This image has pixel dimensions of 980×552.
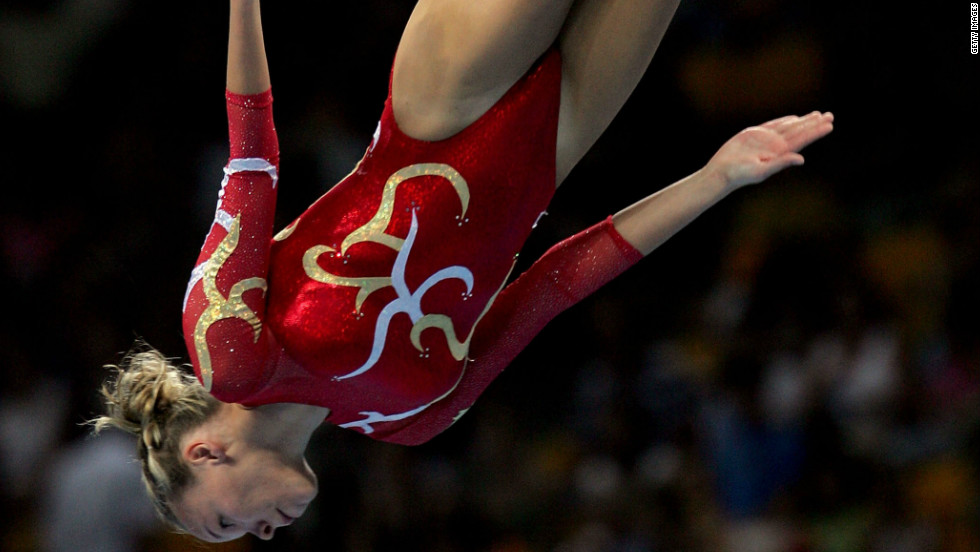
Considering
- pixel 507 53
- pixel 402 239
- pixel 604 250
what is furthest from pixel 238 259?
pixel 604 250

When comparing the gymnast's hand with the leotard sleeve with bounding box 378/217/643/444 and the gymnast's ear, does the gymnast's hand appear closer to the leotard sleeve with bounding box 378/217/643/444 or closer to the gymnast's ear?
the leotard sleeve with bounding box 378/217/643/444

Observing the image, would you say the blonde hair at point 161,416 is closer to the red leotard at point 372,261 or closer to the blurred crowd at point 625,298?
the red leotard at point 372,261

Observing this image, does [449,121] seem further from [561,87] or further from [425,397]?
[425,397]

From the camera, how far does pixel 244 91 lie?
1.88 meters

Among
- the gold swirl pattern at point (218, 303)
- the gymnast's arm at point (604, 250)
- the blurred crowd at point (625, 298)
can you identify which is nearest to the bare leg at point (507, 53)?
the gymnast's arm at point (604, 250)

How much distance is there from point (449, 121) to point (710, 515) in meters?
2.29

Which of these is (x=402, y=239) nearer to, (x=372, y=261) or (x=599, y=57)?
(x=372, y=261)

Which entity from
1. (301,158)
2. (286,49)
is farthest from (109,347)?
(286,49)

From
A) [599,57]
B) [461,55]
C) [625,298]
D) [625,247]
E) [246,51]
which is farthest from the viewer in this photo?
[625,298]

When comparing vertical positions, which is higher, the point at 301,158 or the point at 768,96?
the point at 301,158

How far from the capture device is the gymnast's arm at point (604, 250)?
206 cm

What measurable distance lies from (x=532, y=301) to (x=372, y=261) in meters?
0.39

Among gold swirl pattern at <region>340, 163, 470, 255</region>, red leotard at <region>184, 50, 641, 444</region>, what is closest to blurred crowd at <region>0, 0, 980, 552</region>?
red leotard at <region>184, 50, 641, 444</region>

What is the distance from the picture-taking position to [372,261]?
2031mm
